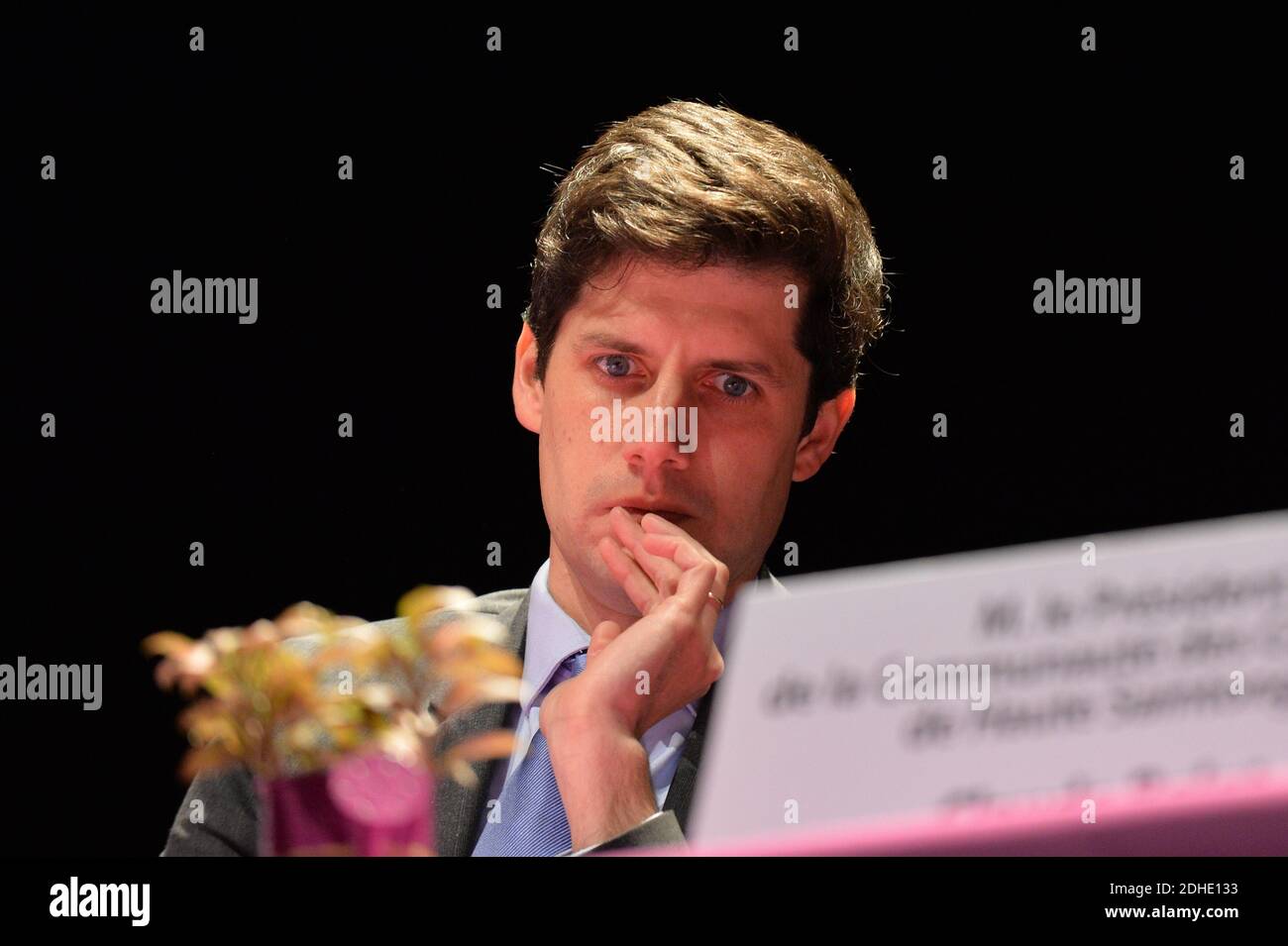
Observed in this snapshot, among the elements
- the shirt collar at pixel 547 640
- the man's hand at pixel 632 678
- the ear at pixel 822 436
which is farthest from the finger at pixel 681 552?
the ear at pixel 822 436

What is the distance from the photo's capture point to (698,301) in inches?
119

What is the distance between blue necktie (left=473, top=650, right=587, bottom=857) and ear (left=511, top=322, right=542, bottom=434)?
2.12 ft

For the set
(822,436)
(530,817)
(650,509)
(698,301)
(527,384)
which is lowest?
(530,817)

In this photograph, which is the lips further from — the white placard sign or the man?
the white placard sign

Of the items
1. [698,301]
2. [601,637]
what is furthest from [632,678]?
[698,301]

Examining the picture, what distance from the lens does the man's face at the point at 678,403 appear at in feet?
9.95

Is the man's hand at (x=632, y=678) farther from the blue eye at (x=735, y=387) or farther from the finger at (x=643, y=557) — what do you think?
the blue eye at (x=735, y=387)

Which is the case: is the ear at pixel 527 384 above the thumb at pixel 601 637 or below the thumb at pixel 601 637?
above

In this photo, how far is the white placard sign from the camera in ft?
9.99

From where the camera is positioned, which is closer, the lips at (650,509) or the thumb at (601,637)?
the thumb at (601,637)

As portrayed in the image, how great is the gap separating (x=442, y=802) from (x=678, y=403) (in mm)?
818

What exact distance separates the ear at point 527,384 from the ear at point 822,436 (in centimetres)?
51

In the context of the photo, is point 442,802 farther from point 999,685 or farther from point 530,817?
point 999,685
